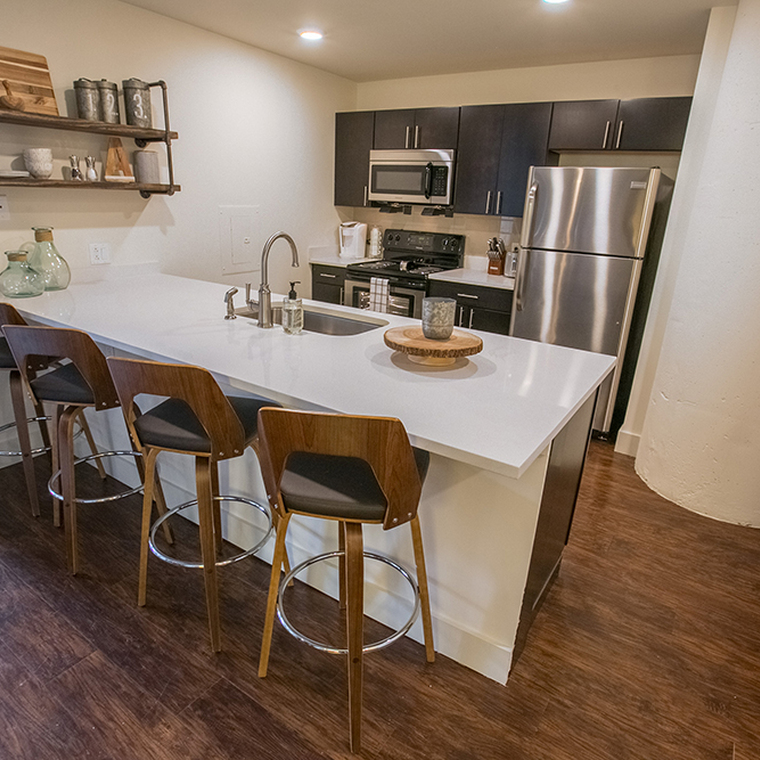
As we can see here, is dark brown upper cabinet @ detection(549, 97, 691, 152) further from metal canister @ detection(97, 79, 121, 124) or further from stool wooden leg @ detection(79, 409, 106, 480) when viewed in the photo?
stool wooden leg @ detection(79, 409, 106, 480)

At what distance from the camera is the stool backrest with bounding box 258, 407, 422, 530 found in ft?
3.60

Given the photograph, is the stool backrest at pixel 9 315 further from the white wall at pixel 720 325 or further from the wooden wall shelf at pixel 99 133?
the white wall at pixel 720 325

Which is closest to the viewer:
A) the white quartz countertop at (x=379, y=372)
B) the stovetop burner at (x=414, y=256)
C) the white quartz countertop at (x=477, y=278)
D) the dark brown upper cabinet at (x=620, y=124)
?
the white quartz countertop at (x=379, y=372)

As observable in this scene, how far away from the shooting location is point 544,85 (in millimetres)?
3619

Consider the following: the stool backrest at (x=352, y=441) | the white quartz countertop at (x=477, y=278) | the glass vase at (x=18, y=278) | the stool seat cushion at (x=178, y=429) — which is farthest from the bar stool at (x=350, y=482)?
the white quartz countertop at (x=477, y=278)

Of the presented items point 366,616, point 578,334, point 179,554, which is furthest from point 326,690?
point 578,334

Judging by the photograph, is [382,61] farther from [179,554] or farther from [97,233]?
[179,554]

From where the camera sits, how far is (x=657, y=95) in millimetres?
3271

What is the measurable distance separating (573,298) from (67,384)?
105 inches

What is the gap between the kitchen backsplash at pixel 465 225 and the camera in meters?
3.99

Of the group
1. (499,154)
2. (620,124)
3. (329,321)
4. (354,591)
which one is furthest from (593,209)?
(354,591)

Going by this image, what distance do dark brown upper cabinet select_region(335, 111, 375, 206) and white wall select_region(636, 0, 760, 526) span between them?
7.64ft

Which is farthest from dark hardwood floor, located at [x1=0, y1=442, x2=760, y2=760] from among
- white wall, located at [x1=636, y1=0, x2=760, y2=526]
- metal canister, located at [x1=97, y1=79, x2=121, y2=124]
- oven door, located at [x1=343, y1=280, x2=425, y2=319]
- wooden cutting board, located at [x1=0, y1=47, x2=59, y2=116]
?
oven door, located at [x1=343, y1=280, x2=425, y2=319]

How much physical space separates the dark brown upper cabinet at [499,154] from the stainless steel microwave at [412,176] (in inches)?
3.8
